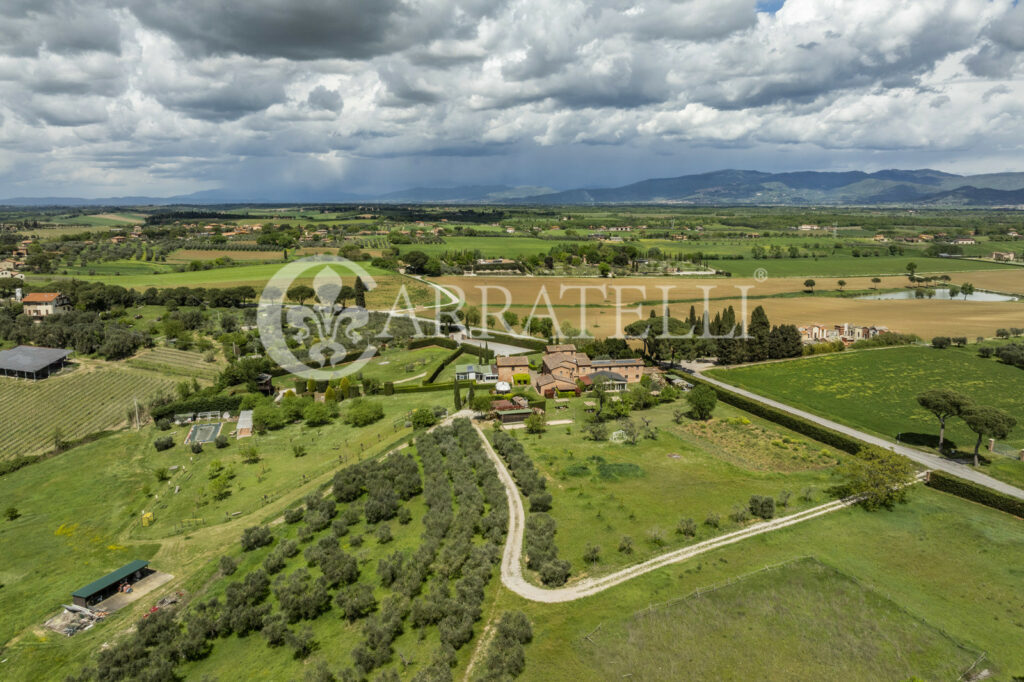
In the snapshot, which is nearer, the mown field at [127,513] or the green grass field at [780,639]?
the green grass field at [780,639]

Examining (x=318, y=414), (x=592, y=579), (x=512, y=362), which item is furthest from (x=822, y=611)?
(x=318, y=414)

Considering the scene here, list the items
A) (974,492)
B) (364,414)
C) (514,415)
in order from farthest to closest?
(364,414), (514,415), (974,492)

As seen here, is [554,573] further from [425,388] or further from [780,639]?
[425,388]

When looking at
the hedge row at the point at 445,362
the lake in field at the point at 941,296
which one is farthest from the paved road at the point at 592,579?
the lake in field at the point at 941,296

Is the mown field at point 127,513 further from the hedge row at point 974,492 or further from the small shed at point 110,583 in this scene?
the hedge row at point 974,492

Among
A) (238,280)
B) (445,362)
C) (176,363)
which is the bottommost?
(445,362)

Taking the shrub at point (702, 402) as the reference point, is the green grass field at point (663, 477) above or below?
below

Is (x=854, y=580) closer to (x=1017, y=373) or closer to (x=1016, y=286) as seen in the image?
(x=1017, y=373)
